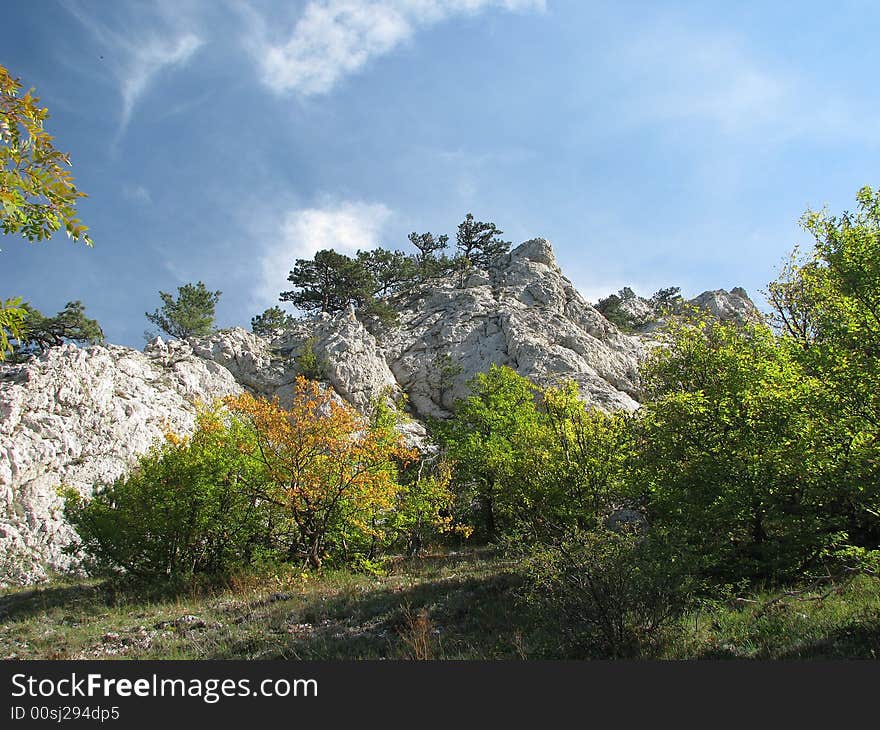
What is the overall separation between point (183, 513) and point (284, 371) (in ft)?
110

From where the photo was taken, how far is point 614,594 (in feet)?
27.5

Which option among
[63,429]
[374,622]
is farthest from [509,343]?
[374,622]

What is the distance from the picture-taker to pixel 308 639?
36.3ft

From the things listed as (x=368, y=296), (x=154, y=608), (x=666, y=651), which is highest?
(x=368, y=296)

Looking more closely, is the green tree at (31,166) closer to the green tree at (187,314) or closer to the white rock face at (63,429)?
the white rock face at (63,429)

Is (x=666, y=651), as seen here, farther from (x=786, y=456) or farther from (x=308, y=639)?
(x=308, y=639)

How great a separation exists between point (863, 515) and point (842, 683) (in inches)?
317

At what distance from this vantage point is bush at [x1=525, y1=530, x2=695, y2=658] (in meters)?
8.33

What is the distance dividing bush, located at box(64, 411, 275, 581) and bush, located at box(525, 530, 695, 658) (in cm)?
1216

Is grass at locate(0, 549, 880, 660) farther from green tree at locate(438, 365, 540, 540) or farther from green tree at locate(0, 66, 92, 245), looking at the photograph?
green tree at locate(0, 66, 92, 245)

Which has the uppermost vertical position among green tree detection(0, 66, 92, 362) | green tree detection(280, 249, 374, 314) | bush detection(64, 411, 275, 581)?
green tree detection(280, 249, 374, 314)

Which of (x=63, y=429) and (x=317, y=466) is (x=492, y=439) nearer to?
(x=317, y=466)

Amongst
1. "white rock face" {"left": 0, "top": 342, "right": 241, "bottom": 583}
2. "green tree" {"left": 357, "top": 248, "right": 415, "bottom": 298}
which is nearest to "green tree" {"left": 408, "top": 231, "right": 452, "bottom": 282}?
"green tree" {"left": 357, "top": 248, "right": 415, "bottom": 298}

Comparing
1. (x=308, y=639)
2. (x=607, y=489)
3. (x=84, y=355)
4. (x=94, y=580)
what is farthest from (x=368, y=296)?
(x=308, y=639)
